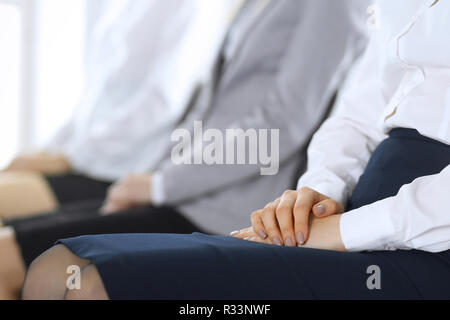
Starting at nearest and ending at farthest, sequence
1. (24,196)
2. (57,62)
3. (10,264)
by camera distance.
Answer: (10,264)
(24,196)
(57,62)

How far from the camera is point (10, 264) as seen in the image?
848mm

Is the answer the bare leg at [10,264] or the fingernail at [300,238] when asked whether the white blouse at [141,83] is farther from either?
the fingernail at [300,238]

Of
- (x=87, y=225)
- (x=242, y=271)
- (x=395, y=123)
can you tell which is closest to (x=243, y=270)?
(x=242, y=271)

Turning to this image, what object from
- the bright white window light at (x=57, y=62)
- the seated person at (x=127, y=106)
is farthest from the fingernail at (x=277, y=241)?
the bright white window light at (x=57, y=62)

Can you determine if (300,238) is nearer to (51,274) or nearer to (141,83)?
(51,274)

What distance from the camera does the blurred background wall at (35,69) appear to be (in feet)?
7.66

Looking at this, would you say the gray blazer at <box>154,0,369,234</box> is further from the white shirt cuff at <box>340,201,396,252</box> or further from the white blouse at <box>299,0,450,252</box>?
the white shirt cuff at <box>340,201,396,252</box>

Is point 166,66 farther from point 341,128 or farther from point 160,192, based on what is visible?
point 341,128

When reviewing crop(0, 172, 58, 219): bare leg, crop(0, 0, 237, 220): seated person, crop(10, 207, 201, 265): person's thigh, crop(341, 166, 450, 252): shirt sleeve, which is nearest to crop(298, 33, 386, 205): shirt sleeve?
crop(341, 166, 450, 252): shirt sleeve

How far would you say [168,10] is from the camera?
1.56 m

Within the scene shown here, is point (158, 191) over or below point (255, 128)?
below

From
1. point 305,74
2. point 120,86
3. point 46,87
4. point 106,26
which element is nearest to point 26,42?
point 46,87

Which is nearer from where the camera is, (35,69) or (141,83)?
(141,83)

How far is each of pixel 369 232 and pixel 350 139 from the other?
187 millimetres
